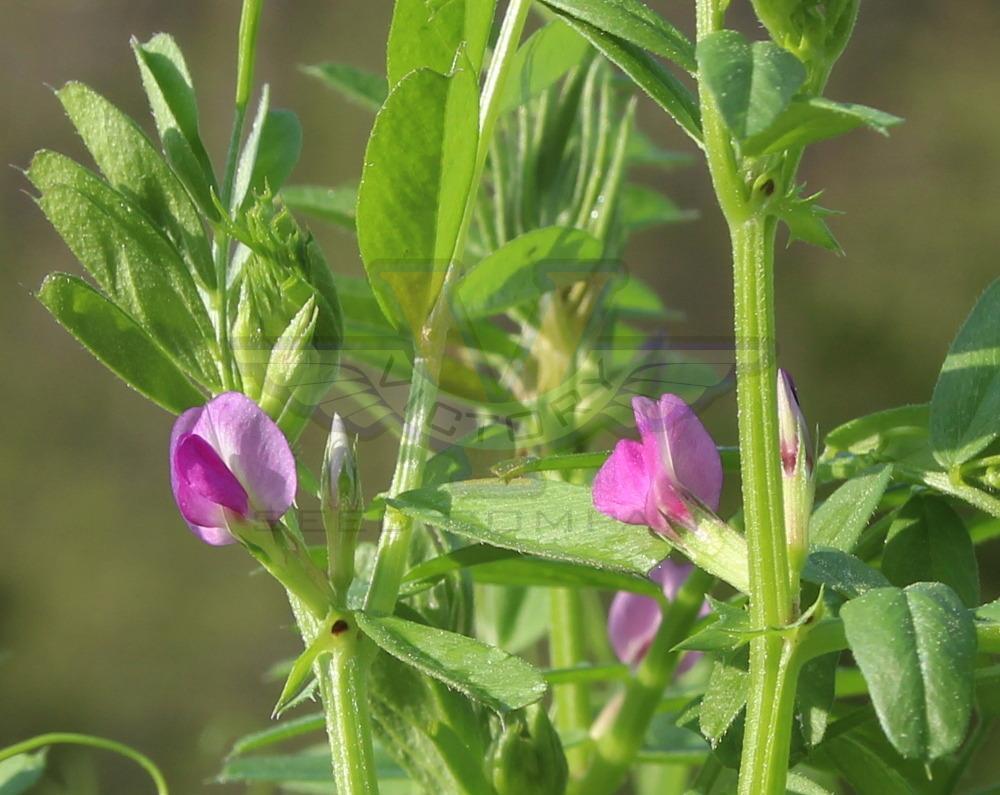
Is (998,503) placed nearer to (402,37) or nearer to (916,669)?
(916,669)

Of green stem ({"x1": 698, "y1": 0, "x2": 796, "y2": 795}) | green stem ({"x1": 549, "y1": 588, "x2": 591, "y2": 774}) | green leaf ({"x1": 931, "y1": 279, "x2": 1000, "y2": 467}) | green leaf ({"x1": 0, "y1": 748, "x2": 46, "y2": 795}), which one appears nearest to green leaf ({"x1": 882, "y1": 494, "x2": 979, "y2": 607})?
green leaf ({"x1": 931, "y1": 279, "x2": 1000, "y2": 467})

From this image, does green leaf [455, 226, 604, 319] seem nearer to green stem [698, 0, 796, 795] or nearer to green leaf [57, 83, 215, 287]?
green leaf [57, 83, 215, 287]

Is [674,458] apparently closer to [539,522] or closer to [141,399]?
[539,522]

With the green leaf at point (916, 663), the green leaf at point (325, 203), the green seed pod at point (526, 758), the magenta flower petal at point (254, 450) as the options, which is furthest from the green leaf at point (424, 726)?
the green leaf at point (325, 203)

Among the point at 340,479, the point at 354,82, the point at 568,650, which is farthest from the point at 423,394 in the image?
the point at 354,82

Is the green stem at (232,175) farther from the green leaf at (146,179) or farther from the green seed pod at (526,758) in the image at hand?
the green seed pod at (526,758)

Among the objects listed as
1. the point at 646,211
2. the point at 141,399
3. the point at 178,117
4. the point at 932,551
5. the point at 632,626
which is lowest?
the point at 141,399
